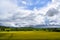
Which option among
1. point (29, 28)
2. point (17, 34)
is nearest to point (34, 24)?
point (29, 28)

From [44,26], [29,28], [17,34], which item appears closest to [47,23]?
[44,26]

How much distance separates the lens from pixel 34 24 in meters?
3.50

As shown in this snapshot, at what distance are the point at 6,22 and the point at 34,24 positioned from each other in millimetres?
456

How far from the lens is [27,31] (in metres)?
3.48

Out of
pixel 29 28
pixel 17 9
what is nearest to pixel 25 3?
pixel 17 9

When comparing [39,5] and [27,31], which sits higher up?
[39,5]

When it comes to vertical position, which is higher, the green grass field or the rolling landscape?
the rolling landscape

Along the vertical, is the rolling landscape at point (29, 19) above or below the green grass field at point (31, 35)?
above

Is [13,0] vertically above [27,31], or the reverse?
[13,0]

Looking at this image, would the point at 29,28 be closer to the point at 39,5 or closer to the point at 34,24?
the point at 34,24

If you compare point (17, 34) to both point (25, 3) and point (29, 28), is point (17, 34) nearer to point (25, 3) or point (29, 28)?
point (29, 28)

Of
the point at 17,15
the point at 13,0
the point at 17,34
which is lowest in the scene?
the point at 17,34

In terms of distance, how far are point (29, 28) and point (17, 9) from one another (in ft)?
1.21

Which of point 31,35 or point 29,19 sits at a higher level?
point 29,19
